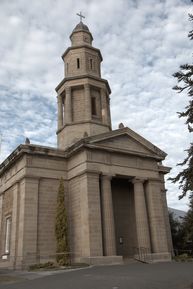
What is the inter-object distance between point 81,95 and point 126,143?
8.15 metres

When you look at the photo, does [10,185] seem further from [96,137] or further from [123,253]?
[123,253]

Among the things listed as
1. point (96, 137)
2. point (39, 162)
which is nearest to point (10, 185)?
point (39, 162)

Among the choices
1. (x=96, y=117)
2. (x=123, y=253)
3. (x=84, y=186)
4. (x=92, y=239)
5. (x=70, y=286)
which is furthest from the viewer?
(x=96, y=117)

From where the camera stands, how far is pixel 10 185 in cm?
3105

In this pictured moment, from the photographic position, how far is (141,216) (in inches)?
1137

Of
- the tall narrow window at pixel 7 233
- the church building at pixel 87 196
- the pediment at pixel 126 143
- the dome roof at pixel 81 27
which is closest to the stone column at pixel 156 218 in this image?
the church building at pixel 87 196

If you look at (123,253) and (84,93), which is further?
(84,93)

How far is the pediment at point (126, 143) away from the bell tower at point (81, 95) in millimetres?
3620

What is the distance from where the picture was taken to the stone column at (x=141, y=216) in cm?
2834

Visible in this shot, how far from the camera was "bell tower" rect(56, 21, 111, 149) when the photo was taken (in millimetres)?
33594

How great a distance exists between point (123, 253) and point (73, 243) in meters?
4.99

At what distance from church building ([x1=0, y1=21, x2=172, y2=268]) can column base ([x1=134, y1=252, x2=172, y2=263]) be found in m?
0.09

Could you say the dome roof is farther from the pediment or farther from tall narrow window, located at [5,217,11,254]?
tall narrow window, located at [5,217,11,254]

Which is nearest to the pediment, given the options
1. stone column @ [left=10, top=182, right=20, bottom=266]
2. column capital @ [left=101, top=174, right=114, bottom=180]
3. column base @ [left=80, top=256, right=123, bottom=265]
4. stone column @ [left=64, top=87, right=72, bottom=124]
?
column capital @ [left=101, top=174, right=114, bottom=180]
